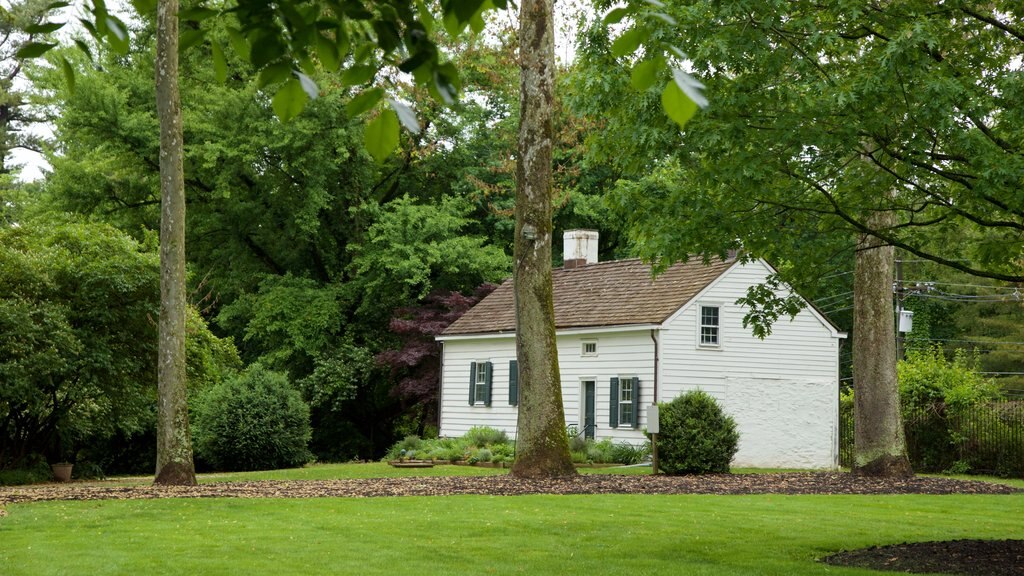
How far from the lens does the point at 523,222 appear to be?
18.1 m

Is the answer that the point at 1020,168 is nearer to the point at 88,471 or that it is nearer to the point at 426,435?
the point at 88,471

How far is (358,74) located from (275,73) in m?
0.25

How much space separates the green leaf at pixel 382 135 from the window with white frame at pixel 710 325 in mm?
25885

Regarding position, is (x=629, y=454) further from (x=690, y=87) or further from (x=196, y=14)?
(x=690, y=87)

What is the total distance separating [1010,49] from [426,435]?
30.5 meters

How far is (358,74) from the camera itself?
3387 mm

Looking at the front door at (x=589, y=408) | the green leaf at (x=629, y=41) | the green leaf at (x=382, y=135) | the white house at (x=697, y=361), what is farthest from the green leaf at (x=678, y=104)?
the front door at (x=589, y=408)

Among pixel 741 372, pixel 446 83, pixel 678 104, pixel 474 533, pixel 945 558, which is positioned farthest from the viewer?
pixel 741 372

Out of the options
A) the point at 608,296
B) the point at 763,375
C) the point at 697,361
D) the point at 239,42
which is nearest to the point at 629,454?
the point at 697,361

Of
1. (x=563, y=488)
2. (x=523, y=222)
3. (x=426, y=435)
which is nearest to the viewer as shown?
(x=563, y=488)

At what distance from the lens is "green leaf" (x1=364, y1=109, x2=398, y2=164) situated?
3.12 metres

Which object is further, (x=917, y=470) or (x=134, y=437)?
(x=134, y=437)

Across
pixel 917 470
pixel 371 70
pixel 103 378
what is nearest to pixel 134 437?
pixel 103 378

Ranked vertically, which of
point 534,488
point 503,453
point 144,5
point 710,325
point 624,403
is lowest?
point 534,488
